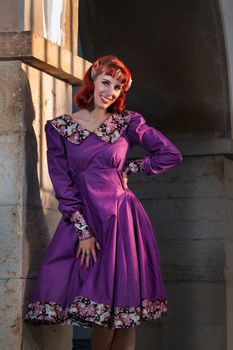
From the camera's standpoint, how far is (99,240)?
14.3ft

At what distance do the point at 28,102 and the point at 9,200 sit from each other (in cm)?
45

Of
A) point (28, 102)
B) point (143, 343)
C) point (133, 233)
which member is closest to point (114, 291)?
point (133, 233)

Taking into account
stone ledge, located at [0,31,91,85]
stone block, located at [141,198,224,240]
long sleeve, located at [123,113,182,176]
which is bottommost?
stone block, located at [141,198,224,240]

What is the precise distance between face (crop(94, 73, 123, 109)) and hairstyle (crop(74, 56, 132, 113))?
20 mm

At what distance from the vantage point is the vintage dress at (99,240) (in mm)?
4230

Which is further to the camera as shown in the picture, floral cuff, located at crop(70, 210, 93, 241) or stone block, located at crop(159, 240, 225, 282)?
stone block, located at crop(159, 240, 225, 282)

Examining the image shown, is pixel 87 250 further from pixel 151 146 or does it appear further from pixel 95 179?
pixel 151 146

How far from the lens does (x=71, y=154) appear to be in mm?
4406

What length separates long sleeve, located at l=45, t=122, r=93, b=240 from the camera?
4.34 meters

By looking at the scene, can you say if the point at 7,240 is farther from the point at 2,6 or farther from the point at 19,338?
the point at 2,6

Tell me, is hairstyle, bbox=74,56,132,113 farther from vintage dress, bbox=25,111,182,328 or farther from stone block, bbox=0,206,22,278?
stone block, bbox=0,206,22,278

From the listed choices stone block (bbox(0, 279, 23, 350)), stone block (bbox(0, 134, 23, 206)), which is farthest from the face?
stone block (bbox(0, 279, 23, 350))

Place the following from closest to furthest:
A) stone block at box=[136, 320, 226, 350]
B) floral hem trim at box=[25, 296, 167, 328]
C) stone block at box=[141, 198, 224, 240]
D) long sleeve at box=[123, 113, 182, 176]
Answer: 1. floral hem trim at box=[25, 296, 167, 328]
2. long sleeve at box=[123, 113, 182, 176]
3. stone block at box=[136, 320, 226, 350]
4. stone block at box=[141, 198, 224, 240]

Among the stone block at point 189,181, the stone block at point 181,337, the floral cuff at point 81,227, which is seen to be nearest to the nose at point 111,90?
the floral cuff at point 81,227
